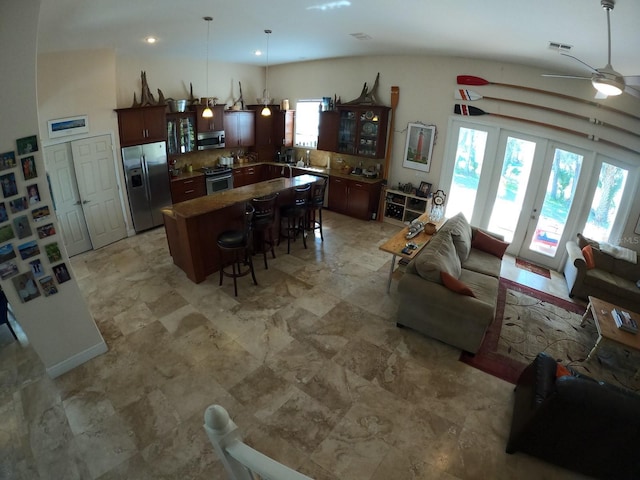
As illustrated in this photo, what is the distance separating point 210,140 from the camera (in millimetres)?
7711

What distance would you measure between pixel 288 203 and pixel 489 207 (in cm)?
395

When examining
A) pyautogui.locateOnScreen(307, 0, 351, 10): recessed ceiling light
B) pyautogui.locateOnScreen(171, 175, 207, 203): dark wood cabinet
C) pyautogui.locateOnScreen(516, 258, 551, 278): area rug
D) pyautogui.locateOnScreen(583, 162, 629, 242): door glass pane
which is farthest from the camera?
pyautogui.locateOnScreen(171, 175, 207, 203): dark wood cabinet

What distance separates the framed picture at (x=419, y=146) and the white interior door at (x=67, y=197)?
6.29 meters

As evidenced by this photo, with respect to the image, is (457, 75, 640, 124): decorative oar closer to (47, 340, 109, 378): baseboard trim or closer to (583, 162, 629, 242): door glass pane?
(583, 162, 629, 242): door glass pane

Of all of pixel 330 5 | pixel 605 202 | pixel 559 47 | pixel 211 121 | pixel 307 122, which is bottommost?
pixel 605 202

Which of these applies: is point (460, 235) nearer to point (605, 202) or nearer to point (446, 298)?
point (446, 298)

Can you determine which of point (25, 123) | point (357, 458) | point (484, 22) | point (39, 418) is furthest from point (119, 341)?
point (484, 22)

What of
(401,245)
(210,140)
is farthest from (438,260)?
(210,140)

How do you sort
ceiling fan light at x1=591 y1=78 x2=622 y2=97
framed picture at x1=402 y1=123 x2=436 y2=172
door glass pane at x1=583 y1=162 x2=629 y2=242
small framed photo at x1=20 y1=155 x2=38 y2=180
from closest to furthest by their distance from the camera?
1. ceiling fan light at x1=591 y1=78 x2=622 y2=97
2. small framed photo at x1=20 y1=155 x2=38 y2=180
3. door glass pane at x1=583 y1=162 x2=629 y2=242
4. framed picture at x1=402 y1=123 x2=436 y2=172

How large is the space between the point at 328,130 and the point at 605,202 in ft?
17.9

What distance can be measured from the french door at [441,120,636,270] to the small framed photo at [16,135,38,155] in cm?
640

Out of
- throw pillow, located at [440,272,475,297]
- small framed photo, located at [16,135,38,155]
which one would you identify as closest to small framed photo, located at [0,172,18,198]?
small framed photo, located at [16,135,38,155]

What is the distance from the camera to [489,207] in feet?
21.2

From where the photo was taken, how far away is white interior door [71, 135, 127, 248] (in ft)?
18.3
